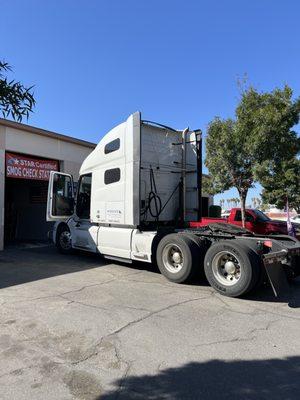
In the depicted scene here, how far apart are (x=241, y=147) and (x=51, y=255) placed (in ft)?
29.6

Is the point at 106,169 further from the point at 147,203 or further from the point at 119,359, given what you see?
the point at 119,359

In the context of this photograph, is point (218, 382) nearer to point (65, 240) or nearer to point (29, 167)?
point (65, 240)

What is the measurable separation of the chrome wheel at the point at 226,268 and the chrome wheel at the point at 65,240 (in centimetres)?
617

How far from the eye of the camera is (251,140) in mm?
16141

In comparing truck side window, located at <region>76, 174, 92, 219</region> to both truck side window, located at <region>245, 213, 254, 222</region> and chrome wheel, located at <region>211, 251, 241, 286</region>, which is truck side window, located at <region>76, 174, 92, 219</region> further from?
truck side window, located at <region>245, 213, 254, 222</region>

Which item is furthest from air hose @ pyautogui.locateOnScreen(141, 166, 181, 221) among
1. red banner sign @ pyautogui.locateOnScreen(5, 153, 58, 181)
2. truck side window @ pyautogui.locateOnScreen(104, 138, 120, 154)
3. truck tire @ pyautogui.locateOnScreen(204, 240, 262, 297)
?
red banner sign @ pyautogui.locateOnScreen(5, 153, 58, 181)

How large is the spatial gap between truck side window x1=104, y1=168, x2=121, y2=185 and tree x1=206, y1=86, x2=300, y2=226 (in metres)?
7.78

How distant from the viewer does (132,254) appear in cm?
969

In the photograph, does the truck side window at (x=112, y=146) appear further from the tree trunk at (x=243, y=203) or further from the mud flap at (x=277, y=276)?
the tree trunk at (x=243, y=203)

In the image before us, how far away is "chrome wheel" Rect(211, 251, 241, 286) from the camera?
740 cm

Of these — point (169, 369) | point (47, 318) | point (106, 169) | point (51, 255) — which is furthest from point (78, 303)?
point (51, 255)

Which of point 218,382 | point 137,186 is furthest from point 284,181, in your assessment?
point 218,382

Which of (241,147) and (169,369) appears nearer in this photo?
(169,369)

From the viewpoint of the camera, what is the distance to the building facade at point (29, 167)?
1425 cm
